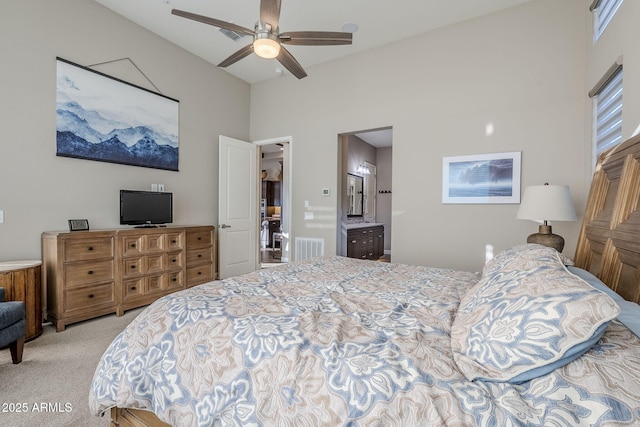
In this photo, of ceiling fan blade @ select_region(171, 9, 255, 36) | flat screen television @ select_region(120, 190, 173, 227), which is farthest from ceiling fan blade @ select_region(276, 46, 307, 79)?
flat screen television @ select_region(120, 190, 173, 227)

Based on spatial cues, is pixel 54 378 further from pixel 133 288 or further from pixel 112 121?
pixel 112 121

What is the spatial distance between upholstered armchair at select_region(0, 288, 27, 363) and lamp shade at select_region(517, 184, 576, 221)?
4.01m

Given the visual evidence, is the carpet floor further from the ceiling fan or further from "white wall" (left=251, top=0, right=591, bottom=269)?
"white wall" (left=251, top=0, right=591, bottom=269)

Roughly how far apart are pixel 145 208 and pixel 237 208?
1489 mm

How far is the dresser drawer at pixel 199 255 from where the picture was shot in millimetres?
3766

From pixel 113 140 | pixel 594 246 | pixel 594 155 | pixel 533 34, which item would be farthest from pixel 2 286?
pixel 533 34

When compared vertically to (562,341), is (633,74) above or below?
above

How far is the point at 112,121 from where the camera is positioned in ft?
11.1

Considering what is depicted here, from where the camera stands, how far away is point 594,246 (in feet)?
5.35

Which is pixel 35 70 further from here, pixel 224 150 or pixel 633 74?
pixel 633 74

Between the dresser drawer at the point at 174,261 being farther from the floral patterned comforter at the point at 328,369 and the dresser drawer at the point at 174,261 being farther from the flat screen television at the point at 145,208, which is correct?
the floral patterned comforter at the point at 328,369

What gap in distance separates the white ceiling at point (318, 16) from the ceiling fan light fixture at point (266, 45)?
110cm

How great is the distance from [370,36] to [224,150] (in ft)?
8.64

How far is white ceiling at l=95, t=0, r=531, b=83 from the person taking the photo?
10.4ft
